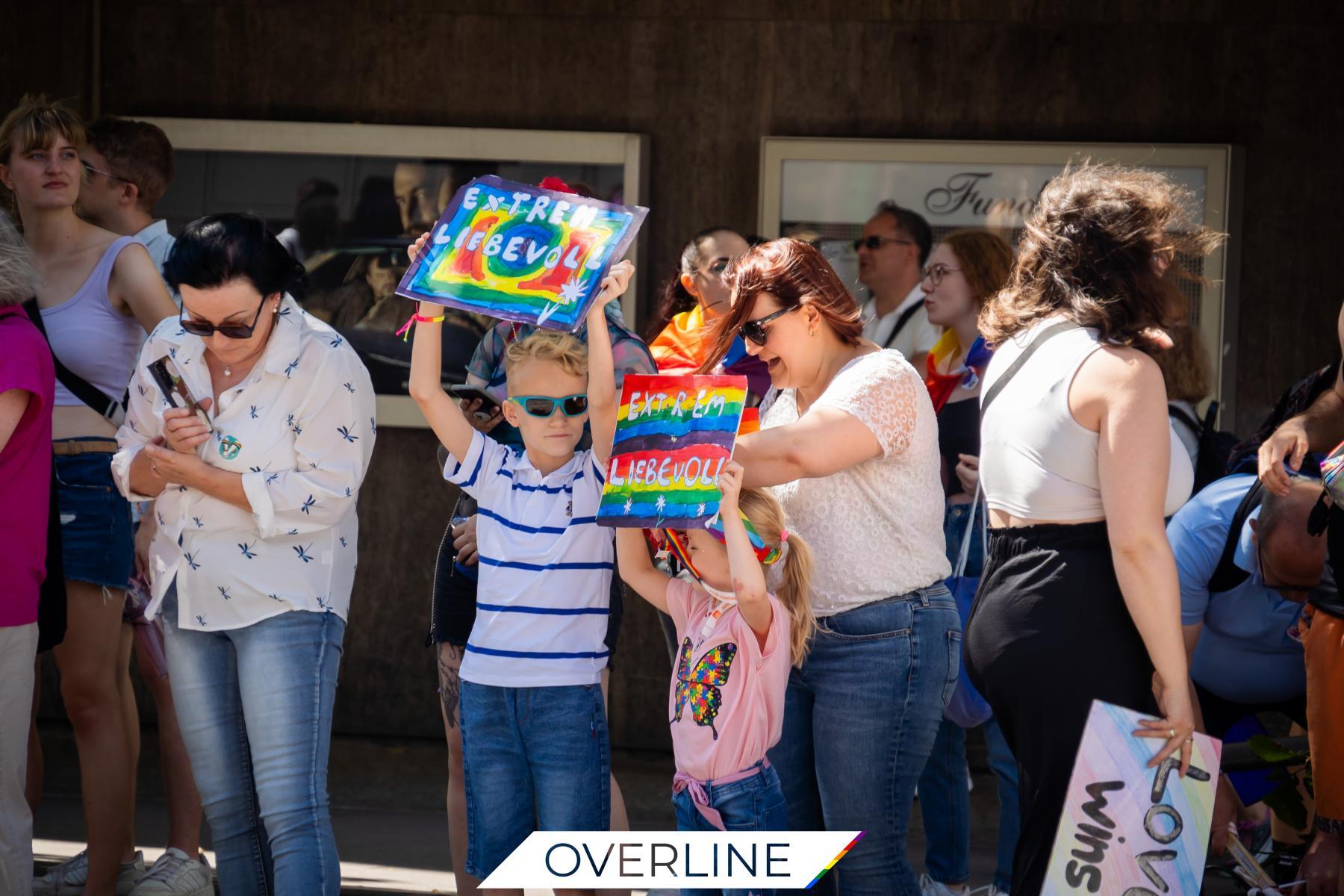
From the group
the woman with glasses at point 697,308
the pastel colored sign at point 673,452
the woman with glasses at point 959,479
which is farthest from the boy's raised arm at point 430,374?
the woman with glasses at point 959,479

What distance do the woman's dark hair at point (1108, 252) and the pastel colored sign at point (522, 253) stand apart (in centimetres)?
77

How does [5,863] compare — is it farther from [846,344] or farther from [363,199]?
[363,199]

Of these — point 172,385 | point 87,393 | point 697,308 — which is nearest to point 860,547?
point 697,308

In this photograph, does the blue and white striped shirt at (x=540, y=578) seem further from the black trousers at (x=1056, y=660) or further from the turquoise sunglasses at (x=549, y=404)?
the black trousers at (x=1056, y=660)

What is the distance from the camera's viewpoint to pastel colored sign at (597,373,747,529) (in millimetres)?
2885

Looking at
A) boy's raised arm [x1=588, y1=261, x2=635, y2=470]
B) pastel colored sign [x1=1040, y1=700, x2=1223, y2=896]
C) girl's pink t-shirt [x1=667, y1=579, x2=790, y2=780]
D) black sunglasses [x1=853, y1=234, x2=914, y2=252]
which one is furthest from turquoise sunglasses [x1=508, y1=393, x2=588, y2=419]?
black sunglasses [x1=853, y1=234, x2=914, y2=252]

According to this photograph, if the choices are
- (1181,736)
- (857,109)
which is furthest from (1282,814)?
(857,109)

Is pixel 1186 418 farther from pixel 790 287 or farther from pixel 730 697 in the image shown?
pixel 730 697

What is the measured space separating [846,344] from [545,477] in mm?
715

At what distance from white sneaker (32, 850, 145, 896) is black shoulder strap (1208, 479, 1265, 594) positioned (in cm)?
296

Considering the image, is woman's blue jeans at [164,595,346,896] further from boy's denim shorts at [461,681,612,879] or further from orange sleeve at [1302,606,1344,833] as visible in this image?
orange sleeve at [1302,606,1344,833]

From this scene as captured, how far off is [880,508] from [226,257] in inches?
58.2

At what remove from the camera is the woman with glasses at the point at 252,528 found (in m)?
3.27

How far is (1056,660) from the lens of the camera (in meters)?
2.73
